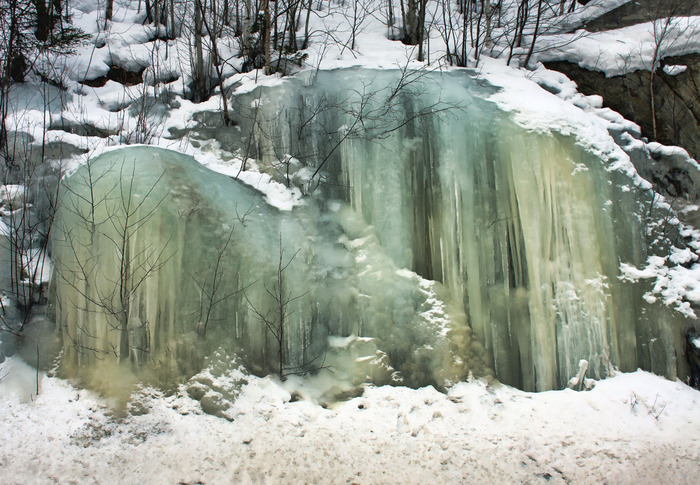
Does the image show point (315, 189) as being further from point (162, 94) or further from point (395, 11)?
point (395, 11)

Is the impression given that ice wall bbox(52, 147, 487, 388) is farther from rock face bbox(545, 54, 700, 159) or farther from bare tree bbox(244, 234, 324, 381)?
rock face bbox(545, 54, 700, 159)

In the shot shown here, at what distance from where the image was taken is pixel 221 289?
4332mm

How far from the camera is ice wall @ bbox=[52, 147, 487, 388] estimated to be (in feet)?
13.3

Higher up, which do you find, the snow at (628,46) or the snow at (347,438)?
the snow at (628,46)

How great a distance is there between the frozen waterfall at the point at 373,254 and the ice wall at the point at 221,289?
0.01 m

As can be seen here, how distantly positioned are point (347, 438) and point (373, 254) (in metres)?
1.70

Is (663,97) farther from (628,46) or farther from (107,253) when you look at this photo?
(107,253)

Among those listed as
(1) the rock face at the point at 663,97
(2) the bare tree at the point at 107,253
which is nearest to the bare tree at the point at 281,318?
(2) the bare tree at the point at 107,253

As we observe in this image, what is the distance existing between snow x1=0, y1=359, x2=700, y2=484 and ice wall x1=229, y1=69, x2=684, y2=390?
1.75 ft

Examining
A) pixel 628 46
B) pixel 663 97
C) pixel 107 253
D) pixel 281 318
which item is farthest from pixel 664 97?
pixel 107 253

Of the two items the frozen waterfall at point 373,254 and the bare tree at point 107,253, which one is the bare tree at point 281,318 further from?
the bare tree at point 107,253

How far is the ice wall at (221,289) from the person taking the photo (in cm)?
405

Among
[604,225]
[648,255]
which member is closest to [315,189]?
[604,225]

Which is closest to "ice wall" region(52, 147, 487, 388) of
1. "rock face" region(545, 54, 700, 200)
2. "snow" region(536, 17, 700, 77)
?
"rock face" region(545, 54, 700, 200)
